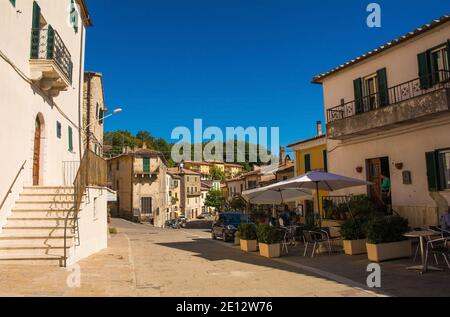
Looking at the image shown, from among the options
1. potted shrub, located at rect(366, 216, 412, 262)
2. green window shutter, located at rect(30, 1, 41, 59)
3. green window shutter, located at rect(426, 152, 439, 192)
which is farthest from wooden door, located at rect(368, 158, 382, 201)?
green window shutter, located at rect(30, 1, 41, 59)

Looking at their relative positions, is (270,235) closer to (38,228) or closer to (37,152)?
(38,228)

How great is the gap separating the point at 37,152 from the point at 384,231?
446 inches

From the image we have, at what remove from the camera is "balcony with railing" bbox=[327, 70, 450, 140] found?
12.8 meters

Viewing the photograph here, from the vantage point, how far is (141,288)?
24.7ft

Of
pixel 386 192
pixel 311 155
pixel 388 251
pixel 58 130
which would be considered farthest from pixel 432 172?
pixel 58 130

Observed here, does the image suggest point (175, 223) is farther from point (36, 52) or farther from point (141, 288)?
point (141, 288)

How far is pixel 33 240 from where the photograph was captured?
9766 millimetres

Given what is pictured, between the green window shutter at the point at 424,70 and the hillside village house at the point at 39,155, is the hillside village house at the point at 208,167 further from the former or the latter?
the green window shutter at the point at 424,70

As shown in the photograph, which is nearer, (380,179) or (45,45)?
(45,45)

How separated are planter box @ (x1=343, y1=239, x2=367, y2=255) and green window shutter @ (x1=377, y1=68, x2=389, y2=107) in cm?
617

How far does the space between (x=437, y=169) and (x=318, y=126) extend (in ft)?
61.8


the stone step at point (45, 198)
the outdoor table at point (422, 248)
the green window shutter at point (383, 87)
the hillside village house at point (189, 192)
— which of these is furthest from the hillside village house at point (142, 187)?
the outdoor table at point (422, 248)
